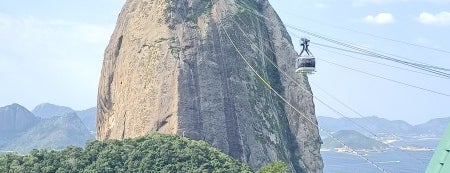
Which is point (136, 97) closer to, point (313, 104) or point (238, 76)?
point (238, 76)

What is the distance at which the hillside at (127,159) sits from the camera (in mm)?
29250

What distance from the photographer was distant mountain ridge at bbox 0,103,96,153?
5797 inches

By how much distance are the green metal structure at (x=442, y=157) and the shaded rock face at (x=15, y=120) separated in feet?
598

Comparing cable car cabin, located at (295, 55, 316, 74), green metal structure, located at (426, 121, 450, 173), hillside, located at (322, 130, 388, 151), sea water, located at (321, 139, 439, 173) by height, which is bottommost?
sea water, located at (321, 139, 439, 173)

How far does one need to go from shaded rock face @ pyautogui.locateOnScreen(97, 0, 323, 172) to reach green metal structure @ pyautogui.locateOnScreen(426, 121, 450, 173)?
107 feet

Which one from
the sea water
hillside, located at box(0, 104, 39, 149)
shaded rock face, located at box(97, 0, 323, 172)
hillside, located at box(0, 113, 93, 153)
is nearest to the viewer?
shaded rock face, located at box(97, 0, 323, 172)

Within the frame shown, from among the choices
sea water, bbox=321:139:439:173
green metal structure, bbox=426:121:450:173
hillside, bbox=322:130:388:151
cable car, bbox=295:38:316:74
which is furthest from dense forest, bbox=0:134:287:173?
hillside, bbox=322:130:388:151

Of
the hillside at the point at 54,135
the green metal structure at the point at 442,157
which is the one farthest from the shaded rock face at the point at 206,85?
the hillside at the point at 54,135

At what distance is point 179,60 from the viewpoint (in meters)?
37.8

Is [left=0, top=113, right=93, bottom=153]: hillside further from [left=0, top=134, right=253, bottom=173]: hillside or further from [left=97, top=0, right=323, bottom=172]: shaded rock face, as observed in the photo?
[left=0, top=134, right=253, bottom=173]: hillside

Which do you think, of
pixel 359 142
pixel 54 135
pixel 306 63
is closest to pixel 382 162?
pixel 359 142

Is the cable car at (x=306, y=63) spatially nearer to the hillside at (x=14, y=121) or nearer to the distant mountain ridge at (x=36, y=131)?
the distant mountain ridge at (x=36, y=131)

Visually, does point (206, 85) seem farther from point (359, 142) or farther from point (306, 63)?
point (359, 142)

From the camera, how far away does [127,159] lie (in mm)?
30016
